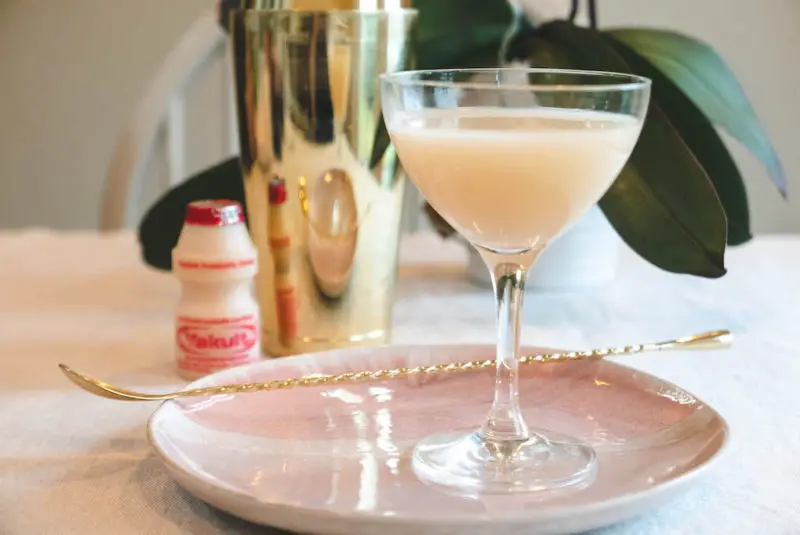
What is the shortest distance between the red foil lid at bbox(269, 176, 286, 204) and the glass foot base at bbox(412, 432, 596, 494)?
0.24 metres

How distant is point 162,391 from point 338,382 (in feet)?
0.40

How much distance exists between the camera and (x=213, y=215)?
62 cm

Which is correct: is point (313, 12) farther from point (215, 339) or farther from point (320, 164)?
point (215, 339)

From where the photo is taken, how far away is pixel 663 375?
24.7 inches

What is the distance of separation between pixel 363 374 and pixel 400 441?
0.20ft

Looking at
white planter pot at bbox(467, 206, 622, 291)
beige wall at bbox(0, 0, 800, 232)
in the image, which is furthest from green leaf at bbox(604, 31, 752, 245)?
beige wall at bbox(0, 0, 800, 232)

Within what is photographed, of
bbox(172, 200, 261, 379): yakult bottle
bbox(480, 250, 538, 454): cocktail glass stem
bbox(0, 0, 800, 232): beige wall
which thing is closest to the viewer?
bbox(480, 250, 538, 454): cocktail glass stem

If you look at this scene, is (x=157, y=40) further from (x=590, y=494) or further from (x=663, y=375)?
(x=590, y=494)

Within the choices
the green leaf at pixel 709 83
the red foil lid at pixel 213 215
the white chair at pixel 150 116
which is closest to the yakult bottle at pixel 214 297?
the red foil lid at pixel 213 215

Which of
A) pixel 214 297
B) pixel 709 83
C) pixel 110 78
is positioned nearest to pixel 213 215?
pixel 214 297

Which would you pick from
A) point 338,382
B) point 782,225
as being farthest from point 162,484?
point 782,225

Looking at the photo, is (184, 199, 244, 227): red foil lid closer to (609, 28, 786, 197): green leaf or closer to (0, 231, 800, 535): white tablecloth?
(0, 231, 800, 535): white tablecloth

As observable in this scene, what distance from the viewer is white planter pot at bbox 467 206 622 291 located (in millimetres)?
854

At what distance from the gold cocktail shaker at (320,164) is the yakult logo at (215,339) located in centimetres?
7
